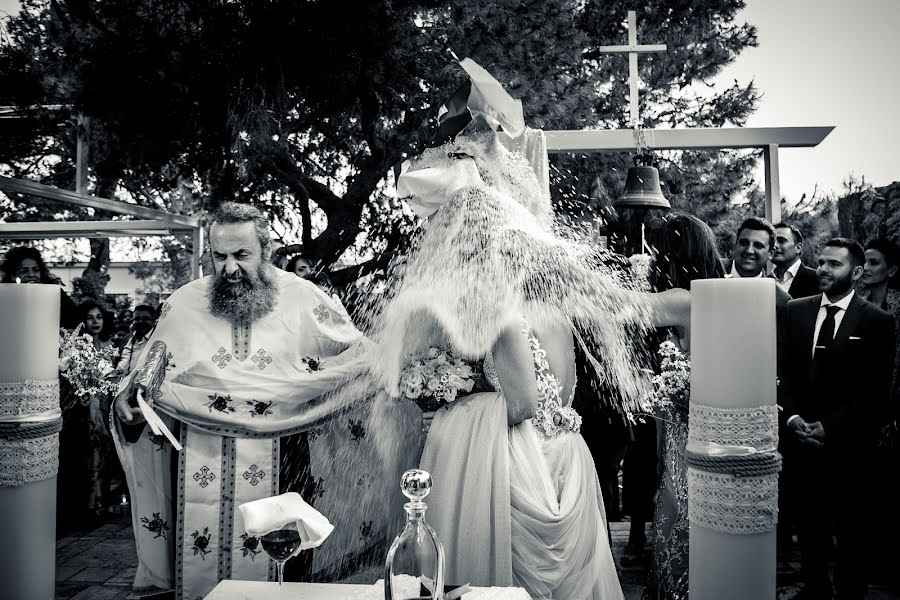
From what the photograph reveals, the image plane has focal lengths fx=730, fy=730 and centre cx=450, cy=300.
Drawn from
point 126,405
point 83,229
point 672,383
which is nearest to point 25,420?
point 126,405

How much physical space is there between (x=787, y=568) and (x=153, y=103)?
632 centimetres

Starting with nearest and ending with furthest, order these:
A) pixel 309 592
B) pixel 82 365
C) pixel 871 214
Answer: pixel 309 592, pixel 82 365, pixel 871 214

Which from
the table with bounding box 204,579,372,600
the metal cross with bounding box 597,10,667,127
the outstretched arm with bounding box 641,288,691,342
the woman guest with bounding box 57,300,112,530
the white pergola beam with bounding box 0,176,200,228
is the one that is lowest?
the woman guest with bounding box 57,300,112,530

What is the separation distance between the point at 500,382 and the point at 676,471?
3.00 feet

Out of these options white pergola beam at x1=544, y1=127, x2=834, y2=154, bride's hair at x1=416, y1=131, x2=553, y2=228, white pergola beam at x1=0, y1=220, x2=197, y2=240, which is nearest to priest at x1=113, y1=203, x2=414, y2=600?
bride's hair at x1=416, y1=131, x2=553, y2=228

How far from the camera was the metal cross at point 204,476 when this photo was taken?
330 cm

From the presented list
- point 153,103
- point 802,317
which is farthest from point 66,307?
point 802,317

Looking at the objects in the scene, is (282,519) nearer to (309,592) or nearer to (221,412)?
(309,592)

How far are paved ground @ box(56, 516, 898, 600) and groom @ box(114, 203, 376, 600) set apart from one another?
0.50 metres

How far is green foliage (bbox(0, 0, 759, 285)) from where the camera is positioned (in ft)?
21.7

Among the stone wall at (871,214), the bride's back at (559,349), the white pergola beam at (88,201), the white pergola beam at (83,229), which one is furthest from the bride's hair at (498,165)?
the white pergola beam at (83,229)

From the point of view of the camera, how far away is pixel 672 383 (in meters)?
2.38

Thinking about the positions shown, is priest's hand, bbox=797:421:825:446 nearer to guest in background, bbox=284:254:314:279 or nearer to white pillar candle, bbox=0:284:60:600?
white pillar candle, bbox=0:284:60:600

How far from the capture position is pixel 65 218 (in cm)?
823
